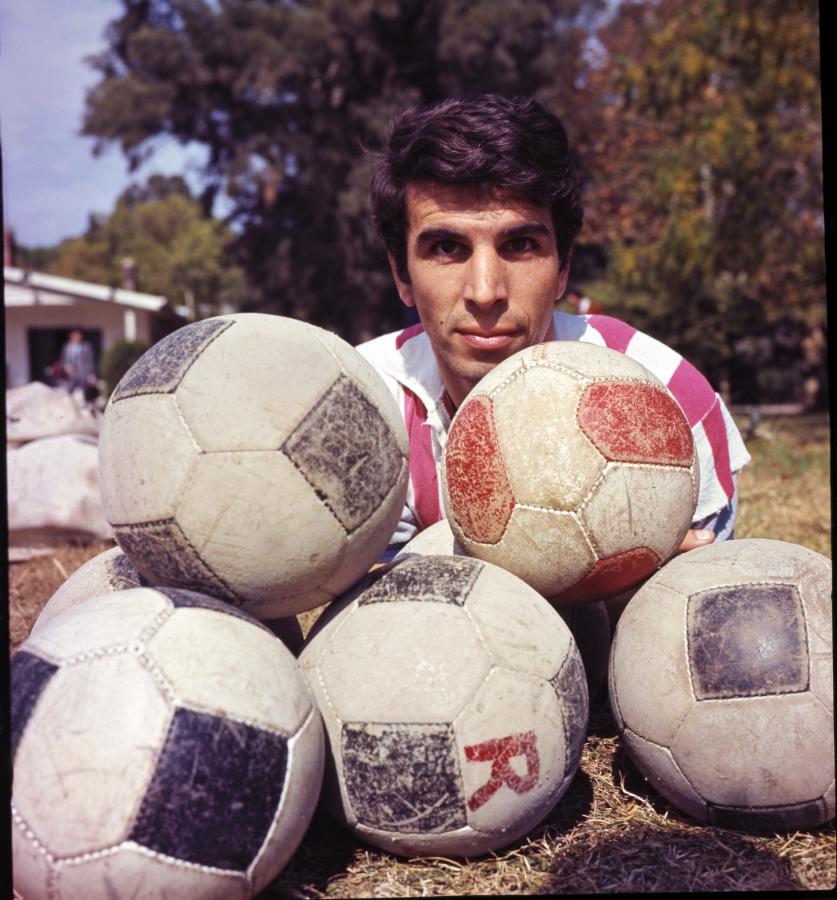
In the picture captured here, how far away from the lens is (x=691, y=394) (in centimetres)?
424

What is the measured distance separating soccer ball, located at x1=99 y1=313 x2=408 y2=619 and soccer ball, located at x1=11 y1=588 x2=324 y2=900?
0.91 ft

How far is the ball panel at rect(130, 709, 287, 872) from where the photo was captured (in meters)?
2.15

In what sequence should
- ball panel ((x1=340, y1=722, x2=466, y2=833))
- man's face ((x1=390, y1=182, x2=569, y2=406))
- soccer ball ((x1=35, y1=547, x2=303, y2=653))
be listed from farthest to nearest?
man's face ((x1=390, y1=182, x2=569, y2=406))
soccer ball ((x1=35, y1=547, x2=303, y2=653))
ball panel ((x1=340, y1=722, x2=466, y2=833))

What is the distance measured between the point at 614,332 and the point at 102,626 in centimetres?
302

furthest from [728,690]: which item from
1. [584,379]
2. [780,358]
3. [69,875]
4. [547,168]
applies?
[780,358]

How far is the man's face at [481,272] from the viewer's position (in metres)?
3.71

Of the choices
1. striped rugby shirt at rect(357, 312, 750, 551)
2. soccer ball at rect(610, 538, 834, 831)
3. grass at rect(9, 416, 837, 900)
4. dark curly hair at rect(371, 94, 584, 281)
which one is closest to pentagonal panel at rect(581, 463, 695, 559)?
soccer ball at rect(610, 538, 834, 831)

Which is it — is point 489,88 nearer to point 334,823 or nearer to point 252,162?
point 252,162

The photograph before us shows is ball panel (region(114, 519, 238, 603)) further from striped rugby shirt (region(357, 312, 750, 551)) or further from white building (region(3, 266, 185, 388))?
white building (region(3, 266, 185, 388))

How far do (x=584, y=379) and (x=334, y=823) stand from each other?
5.58 feet

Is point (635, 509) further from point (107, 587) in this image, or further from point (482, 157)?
point (107, 587)

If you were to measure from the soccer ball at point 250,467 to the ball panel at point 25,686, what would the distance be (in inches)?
19.2

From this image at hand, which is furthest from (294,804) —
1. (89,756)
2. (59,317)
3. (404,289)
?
(59,317)

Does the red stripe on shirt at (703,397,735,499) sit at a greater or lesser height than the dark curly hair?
lesser
